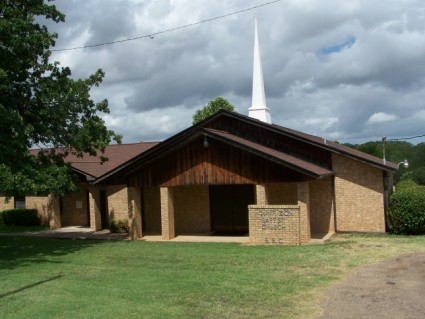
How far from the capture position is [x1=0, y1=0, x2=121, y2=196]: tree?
47.6ft

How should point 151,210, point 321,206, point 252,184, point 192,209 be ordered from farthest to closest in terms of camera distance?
point 151,210, point 192,209, point 321,206, point 252,184

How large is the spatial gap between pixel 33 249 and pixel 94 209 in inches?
229

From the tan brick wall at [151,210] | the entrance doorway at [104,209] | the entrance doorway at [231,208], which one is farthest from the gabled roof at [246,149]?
the entrance doorway at [104,209]

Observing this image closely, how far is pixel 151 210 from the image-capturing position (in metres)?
22.6

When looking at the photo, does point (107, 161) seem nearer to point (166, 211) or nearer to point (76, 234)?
point (76, 234)

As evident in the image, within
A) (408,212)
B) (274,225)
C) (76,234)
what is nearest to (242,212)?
(274,225)

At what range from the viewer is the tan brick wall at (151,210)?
73.6 feet

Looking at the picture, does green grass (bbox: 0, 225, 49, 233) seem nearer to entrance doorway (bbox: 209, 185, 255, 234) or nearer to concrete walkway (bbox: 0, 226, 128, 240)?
concrete walkway (bbox: 0, 226, 128, 240)

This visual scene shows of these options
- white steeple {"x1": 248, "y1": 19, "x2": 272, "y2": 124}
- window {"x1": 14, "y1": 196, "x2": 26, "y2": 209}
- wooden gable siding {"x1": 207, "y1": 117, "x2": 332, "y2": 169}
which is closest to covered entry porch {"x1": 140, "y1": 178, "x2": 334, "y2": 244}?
wooden gable siding {"x1": 207, "y1": 117, "x2": 332, "y2": 169}

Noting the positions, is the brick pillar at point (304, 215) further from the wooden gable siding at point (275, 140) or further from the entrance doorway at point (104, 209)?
the entrance doorway at point (104, 209)

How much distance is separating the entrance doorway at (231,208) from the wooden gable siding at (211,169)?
3.11 meters

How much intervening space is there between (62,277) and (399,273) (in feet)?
24.9

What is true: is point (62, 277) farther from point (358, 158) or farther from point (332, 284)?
point (358, 158)

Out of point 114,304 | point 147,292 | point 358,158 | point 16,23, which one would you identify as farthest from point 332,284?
point 16,23
